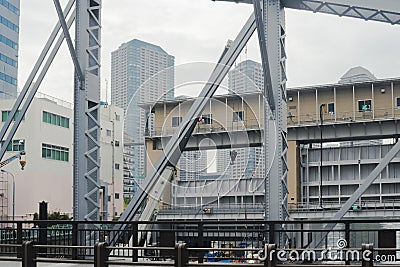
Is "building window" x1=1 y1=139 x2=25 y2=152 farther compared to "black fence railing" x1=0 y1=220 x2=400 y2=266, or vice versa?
"building window" x1=1 y1=139 x2=25 y2=152

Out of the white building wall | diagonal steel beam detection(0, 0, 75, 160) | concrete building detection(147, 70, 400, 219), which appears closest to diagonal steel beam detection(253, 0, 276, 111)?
diagonal steel beam detection(0, 0, 75, 160)

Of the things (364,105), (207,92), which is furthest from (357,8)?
(364,105)

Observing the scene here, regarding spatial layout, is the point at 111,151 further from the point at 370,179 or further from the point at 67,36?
the point at 370,179

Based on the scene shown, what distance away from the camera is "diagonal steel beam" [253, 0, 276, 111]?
959 cm

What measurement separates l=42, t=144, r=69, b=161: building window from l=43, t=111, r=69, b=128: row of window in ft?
5.41

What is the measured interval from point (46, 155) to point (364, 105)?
21282 millimetres

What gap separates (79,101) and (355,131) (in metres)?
24.7

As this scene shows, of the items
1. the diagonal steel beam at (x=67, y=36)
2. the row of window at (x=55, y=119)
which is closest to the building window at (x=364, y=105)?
the row of window at (x=55, y=119)

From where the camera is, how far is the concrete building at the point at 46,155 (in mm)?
39562

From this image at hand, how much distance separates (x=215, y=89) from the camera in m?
11.1

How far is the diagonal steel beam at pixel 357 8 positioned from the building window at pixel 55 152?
3231 cm

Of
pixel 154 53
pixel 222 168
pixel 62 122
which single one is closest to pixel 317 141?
pixel 154 53

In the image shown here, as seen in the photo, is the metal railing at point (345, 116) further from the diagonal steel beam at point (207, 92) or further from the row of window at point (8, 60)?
the diagonal steel beam at point (207, 92)

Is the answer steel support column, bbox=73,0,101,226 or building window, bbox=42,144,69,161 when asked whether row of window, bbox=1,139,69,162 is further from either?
steel support column, bbox=73,0,101,226
